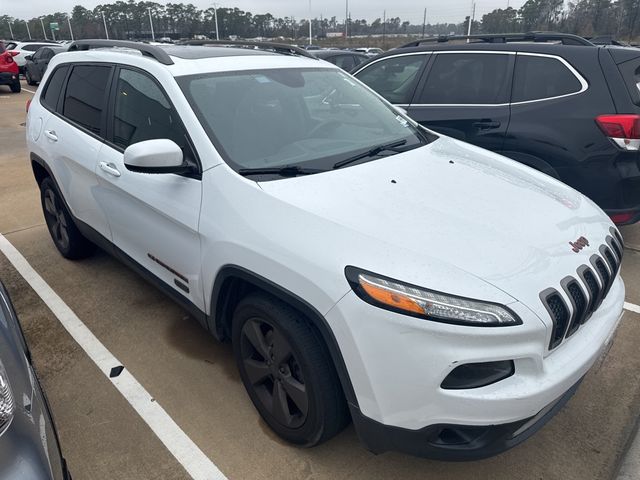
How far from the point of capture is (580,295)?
6.22ft

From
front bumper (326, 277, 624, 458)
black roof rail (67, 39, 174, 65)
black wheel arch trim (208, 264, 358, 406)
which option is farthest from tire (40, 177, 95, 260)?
front bumper (326, 277, 624, 458)

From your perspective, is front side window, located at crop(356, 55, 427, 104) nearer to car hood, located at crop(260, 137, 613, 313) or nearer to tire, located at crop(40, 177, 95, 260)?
car hood, located at crop(260, 137, 613, 313)

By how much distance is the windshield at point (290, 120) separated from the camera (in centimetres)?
245

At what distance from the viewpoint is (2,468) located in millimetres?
1281

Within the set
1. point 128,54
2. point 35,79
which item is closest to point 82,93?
point 128,54

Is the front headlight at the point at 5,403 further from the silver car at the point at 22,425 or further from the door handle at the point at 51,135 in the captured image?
the door handle at the point at 51,135

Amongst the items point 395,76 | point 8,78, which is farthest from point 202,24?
point 395,76

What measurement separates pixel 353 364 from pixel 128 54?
248 cm

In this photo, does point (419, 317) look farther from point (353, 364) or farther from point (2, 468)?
point (2, 468)

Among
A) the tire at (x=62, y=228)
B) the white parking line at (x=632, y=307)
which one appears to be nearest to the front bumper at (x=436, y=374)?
the white parking line at (x=632, y=307)

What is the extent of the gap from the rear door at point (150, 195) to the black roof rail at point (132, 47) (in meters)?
0.13

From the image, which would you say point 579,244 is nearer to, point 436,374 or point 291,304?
point 436,374

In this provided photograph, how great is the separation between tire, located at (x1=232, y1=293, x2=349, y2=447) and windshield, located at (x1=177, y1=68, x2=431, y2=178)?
0.70m

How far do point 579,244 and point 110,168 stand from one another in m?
2.62
